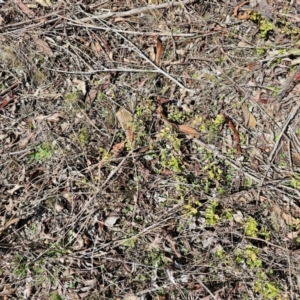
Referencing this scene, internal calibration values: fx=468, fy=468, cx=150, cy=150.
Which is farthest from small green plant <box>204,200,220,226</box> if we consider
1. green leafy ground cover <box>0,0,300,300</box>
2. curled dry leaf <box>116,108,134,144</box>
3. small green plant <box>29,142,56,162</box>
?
small green plant <box>29,142,56,162</box>

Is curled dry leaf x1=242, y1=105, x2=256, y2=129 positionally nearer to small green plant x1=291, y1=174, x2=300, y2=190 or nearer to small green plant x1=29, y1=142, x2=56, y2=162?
small green plant x1=291, y1=174, x2=300, y2=190

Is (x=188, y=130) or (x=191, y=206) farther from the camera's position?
(x=188, y=130)

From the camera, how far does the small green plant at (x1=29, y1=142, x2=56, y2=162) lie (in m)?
3.58

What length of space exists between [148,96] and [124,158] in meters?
0.53

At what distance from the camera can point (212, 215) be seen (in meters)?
3.21

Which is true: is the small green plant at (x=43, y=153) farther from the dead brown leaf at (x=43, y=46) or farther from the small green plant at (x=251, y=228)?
the small green plant at (x=251, y=228)

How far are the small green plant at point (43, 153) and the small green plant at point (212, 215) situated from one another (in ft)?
4.17

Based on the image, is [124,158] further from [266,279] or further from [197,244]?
[266,279]

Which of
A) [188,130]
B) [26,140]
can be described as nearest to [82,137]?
[26,140]

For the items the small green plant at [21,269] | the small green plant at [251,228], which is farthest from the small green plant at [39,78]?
the small green plant at [251,228]

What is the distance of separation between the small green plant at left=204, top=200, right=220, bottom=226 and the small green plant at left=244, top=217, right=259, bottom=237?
203 mm

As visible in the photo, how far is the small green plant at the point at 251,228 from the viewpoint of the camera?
10.3 ft

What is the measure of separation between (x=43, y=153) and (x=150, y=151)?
83 cm

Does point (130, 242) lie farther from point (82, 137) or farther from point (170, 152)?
point (82, 137)
